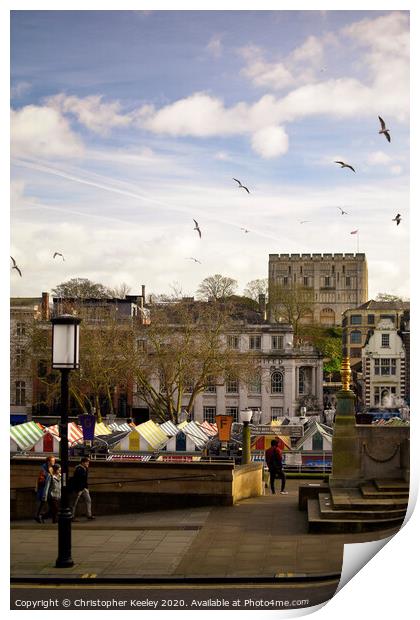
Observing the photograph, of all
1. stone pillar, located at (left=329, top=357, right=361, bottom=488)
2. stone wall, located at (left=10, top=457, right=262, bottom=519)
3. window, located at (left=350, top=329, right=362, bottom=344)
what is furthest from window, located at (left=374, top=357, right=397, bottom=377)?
stone wall, located at (left=10, top=457, right=262, bottom=519)

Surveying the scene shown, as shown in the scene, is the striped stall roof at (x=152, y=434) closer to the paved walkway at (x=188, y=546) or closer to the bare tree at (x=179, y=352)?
the bare tree at (x=179, y=352)

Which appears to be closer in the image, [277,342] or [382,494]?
[382,494]

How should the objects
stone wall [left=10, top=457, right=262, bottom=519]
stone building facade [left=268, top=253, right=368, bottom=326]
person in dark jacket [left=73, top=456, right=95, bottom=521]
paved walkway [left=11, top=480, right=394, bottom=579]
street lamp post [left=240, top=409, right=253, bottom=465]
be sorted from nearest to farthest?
paved walkway [left=11, top=480, right=394, bottom=579] → person in dark jacket [left=73, top=456, right=95, bottom=521] → stone wall [left=10, top=457, right=262, bottom=519] → street lamp post [left=240, top=409, right=253, bottom=465] → stone building facade [left=268, top=253, right=368, bottom=326]

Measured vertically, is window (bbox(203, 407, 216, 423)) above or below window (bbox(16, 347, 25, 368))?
below

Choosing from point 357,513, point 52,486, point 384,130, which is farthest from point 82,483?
point 384,130

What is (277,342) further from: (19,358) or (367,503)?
(367,503)

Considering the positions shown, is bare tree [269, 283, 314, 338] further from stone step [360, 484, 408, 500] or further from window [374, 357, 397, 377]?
stone step [360, 484, 408, 500]

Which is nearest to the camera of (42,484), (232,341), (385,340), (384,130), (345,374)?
(384,130)

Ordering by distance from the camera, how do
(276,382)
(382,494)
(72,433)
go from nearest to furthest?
(382,494) < (72,433) < (276,382)

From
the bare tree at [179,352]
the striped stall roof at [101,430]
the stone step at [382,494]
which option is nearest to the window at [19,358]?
the striped stall roof at [101,430]

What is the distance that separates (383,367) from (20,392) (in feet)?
77.1

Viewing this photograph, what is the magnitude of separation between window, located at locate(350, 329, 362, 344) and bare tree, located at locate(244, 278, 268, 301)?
24.0ft

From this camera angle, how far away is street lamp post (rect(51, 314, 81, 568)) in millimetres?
13219

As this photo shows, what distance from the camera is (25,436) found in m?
35.0
